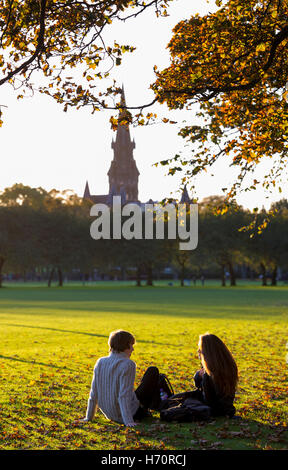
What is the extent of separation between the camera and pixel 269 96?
1018 cm

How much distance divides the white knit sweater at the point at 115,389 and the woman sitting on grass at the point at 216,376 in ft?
2.94

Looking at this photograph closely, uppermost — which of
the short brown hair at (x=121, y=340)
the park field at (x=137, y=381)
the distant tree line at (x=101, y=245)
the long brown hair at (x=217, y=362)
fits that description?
the distant tree line at (x=101, y=245)

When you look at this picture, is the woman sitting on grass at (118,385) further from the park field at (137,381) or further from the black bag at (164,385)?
the black bag at (164,385)

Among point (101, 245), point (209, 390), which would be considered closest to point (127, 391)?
point (209, 390)

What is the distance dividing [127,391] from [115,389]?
0.53 feet

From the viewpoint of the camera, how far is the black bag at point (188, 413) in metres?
6.53

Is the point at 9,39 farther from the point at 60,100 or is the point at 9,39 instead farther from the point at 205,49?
the point at 205,49

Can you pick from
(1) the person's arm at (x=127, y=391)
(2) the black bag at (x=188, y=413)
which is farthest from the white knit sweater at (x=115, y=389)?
(2) the black bag at (x=188, y=413)

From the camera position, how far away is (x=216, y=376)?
21.1 feet

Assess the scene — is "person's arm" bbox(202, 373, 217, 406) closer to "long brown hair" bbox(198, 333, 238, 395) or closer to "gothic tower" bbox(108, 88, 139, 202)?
"long brown hair" bbox(198, 333, 238, 395)

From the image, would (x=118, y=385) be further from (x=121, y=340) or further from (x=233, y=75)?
(x=233, y=75)

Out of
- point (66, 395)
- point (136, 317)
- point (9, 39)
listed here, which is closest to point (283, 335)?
point (136, 317)

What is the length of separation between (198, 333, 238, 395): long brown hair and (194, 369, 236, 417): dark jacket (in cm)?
10

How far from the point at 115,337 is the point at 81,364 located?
5.40m
